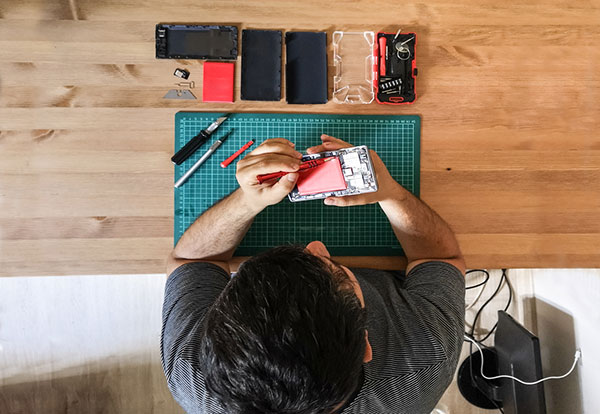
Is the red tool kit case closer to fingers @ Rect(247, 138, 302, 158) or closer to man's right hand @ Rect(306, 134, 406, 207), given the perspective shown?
man's right hand @ Rect(306, 134, 406, 207)

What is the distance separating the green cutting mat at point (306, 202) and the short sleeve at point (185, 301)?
114 mm

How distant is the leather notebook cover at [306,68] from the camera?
38.3 inches

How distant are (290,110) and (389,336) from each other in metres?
0.59

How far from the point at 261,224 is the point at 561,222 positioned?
30.8 inches

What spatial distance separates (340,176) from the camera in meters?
0.80

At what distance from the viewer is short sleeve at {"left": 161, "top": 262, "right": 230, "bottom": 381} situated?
0.76 m

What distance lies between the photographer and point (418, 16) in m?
0.99

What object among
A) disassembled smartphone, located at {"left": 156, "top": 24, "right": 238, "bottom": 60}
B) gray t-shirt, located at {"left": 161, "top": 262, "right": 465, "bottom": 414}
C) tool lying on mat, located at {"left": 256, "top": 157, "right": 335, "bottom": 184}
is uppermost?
disassembled smartphone, located at {"left": 156, "top": 24, "right": 238, "bottom": 60}

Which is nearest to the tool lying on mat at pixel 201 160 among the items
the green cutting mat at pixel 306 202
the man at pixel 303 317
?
the green cutting mat at pixel 306 202

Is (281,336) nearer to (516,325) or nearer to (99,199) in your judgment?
(99,199)

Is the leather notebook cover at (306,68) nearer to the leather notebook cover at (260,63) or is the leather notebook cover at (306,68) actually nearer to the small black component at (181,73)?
the leather notebook cover at (260,63)

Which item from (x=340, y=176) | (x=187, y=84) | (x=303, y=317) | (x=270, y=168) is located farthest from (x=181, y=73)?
(x=303, y=317)

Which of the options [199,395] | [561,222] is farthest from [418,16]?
[199,395]

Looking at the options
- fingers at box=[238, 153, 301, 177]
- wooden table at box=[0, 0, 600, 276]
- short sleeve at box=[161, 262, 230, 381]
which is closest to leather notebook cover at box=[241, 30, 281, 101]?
wooden table at box=[0, 0, 600, 276]
